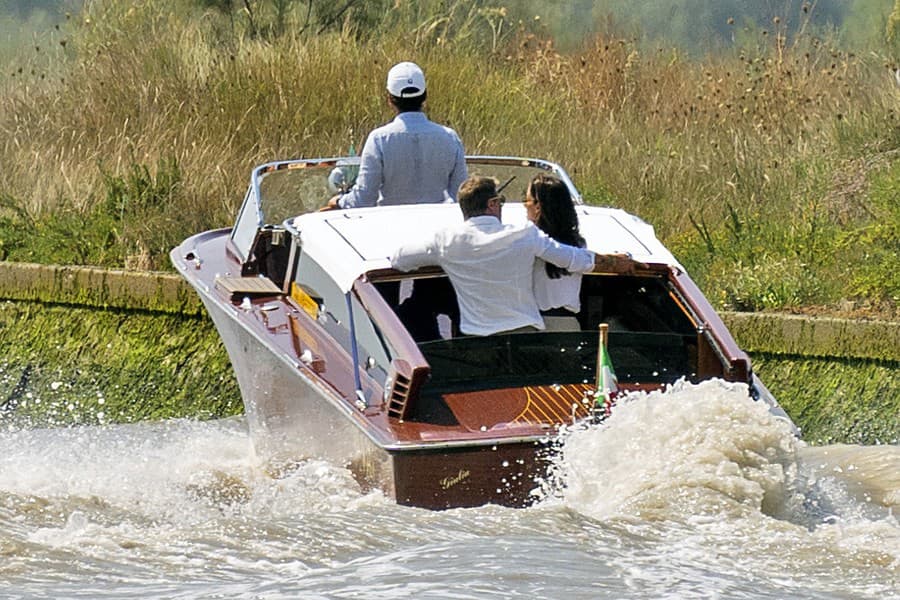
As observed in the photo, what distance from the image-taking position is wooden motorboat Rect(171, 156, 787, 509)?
24.1 ft

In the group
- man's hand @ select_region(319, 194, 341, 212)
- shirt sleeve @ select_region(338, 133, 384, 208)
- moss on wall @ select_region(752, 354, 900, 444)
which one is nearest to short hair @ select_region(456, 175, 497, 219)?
shirt sleeve @ select_region(338, 133, 384, 208)

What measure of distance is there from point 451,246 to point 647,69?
1002 cm

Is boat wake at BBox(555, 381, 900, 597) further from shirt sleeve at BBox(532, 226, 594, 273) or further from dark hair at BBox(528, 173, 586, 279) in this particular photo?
dark hair at BBox(528, 173, 586, 279)

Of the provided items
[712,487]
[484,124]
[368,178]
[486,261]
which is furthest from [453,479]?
[484,124]

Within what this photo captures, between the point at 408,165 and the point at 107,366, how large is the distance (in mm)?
3422

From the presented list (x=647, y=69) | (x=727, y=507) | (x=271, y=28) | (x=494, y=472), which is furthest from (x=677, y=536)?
(x=271, y=28)

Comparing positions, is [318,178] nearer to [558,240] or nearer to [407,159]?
[407,159]

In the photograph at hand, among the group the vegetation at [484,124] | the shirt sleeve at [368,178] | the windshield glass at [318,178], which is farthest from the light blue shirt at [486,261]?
the vegetation at [484,124]

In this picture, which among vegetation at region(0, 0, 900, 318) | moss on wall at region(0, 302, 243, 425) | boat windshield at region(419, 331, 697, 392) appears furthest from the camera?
vegetation at region(0, 0, 900, 318)

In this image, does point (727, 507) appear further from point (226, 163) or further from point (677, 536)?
point (226, 163)

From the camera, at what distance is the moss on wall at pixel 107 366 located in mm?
11938

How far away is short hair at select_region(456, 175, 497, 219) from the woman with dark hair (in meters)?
0.34

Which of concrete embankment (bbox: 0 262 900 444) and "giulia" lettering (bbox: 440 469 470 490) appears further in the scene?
concrete embankment (bbox: 0 262 900 444)

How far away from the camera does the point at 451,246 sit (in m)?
8.15
